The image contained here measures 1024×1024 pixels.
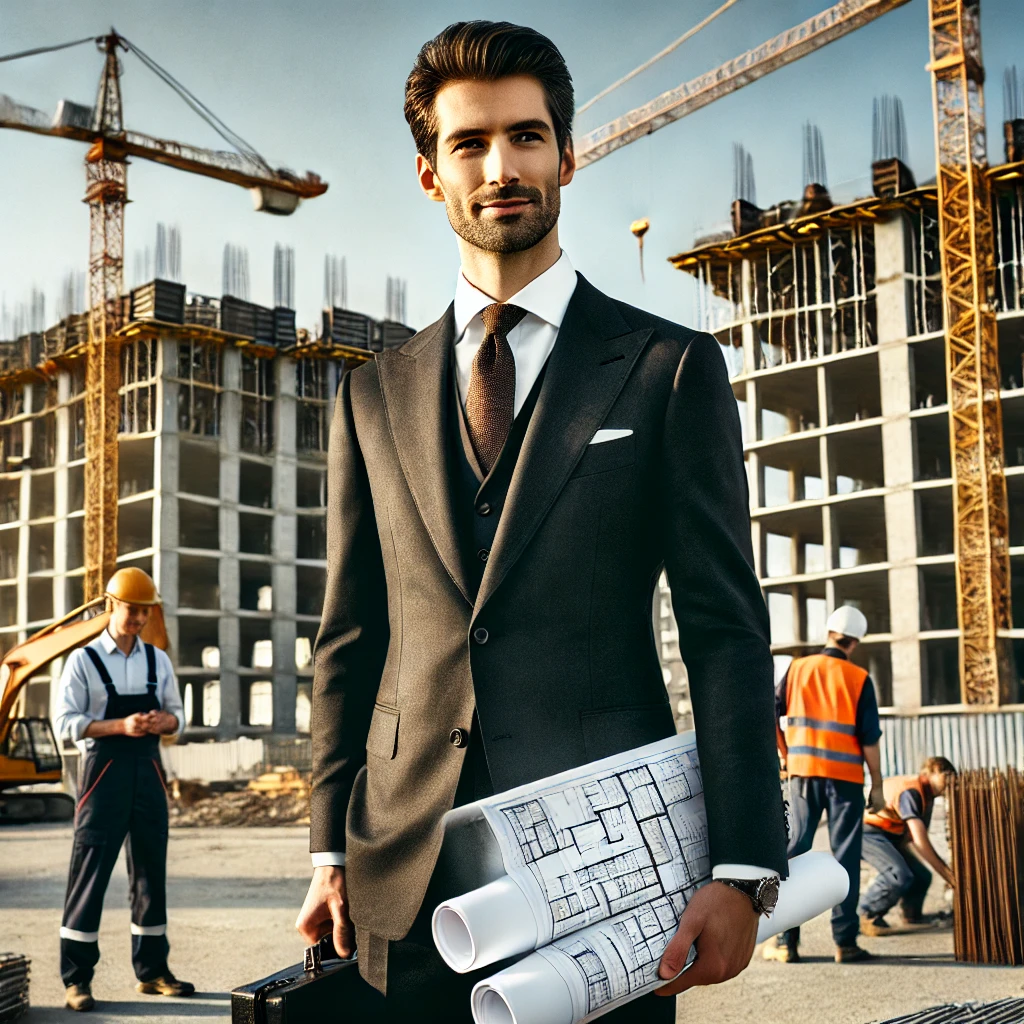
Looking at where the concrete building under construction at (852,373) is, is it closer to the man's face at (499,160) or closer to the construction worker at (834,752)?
the construction worker at (834,752)

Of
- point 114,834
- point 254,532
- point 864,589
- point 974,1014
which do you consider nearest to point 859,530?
point 864,589

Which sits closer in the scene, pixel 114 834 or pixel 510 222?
pixel 510 222

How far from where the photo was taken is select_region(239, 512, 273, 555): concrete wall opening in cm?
1833

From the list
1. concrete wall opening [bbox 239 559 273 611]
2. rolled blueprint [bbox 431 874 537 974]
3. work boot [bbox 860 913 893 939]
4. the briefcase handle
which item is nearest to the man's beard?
rolled blueprint [bbox 431 874 537 974]

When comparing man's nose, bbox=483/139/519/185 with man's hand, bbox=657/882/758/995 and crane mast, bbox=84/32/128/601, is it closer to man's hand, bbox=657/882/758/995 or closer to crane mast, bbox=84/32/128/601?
man's hand, bbox=657/882/758/995

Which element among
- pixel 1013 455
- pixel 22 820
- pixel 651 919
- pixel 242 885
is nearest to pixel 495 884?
pixel 651 919

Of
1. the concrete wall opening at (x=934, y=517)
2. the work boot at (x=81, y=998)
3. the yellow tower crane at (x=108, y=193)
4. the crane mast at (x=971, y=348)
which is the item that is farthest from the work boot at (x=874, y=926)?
the yellow tower crane at (x=108, y=193)

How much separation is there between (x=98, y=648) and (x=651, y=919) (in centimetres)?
517

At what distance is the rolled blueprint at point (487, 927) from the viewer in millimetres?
1274

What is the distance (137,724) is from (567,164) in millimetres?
4551

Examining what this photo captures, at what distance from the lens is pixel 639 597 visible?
1604mm

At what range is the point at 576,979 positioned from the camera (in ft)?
4.22

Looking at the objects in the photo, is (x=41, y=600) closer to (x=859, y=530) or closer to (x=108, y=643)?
(x=859, y=530)

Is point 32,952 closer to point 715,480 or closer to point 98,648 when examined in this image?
point 98,648
